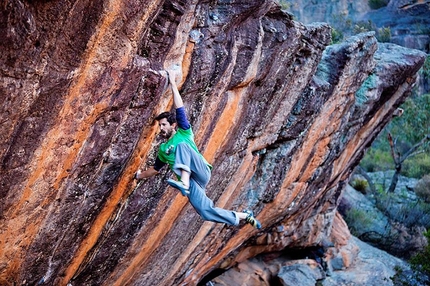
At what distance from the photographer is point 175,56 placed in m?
5.05

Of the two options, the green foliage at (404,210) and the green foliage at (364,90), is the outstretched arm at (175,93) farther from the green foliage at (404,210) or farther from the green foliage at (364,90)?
the green foliage at (404,210)

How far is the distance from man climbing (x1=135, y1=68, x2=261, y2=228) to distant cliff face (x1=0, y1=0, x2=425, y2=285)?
233mm

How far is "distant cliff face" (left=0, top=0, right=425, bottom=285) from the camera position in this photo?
3.78 meters

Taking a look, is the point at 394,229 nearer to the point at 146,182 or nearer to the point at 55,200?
the point at 146,182

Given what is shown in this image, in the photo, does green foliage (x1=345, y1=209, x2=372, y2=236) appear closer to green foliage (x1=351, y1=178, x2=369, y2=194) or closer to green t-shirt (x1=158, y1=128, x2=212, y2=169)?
green foliage (x1=351, y1=178, x2=369, y2=194)

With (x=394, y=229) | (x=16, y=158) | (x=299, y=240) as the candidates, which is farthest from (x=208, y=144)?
(x=394, y=229)

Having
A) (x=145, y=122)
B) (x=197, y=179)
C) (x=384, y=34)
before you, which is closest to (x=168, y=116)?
(x=145, y=122)

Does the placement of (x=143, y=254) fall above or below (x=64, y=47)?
below

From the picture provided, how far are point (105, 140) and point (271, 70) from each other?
3.17 m

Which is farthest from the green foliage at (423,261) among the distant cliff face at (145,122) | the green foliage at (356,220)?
the green foliage at (356,220)

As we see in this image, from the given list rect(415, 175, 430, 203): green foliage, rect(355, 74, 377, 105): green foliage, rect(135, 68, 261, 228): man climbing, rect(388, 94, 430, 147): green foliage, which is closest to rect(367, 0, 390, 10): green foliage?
rect(388, 94, 430, 147): green foliage

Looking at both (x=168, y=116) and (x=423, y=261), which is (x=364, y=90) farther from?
(x=168, y=116)

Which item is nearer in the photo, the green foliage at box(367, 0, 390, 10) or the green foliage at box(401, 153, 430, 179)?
the green foliage at box(401, 153, 430, 179)

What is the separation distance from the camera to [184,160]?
15.9ft
